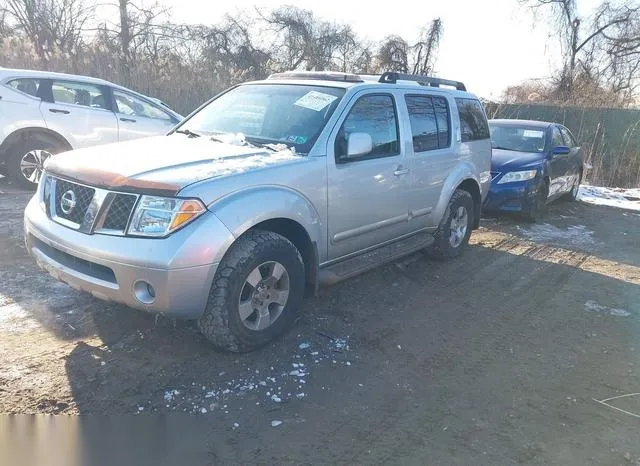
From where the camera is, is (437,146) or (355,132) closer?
(355,132)

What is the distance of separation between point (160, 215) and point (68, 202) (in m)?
0.78

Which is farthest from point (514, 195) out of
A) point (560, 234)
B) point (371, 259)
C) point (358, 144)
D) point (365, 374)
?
point (365, 374)

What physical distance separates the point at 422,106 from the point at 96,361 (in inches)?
152

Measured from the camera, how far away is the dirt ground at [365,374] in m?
2.94

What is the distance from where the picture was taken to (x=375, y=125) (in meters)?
4.79

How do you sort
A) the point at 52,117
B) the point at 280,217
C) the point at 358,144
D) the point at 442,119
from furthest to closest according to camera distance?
the point at 52,117 → the point at 442,119 → the point at 358,144 → the point at 280,217

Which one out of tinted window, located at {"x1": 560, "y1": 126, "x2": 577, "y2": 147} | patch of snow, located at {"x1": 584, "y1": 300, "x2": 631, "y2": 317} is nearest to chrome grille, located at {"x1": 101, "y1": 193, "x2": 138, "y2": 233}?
patch of snow, located at {"x1": 584, "y1": 300, "x2": 631, "y2": 317}

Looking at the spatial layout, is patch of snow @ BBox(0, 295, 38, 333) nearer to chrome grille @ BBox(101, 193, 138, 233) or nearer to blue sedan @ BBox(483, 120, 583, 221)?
chrome grille @ BBox(101, 193, 138, 233)

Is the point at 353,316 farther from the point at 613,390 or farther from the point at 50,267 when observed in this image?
the point at 50,267

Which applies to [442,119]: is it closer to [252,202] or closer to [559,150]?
[252,202]

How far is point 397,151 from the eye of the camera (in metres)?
5.00

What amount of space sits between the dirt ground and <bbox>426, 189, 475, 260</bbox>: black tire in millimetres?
677

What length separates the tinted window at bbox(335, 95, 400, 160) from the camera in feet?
14.4

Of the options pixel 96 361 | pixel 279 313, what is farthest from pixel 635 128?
pixel 96 361
